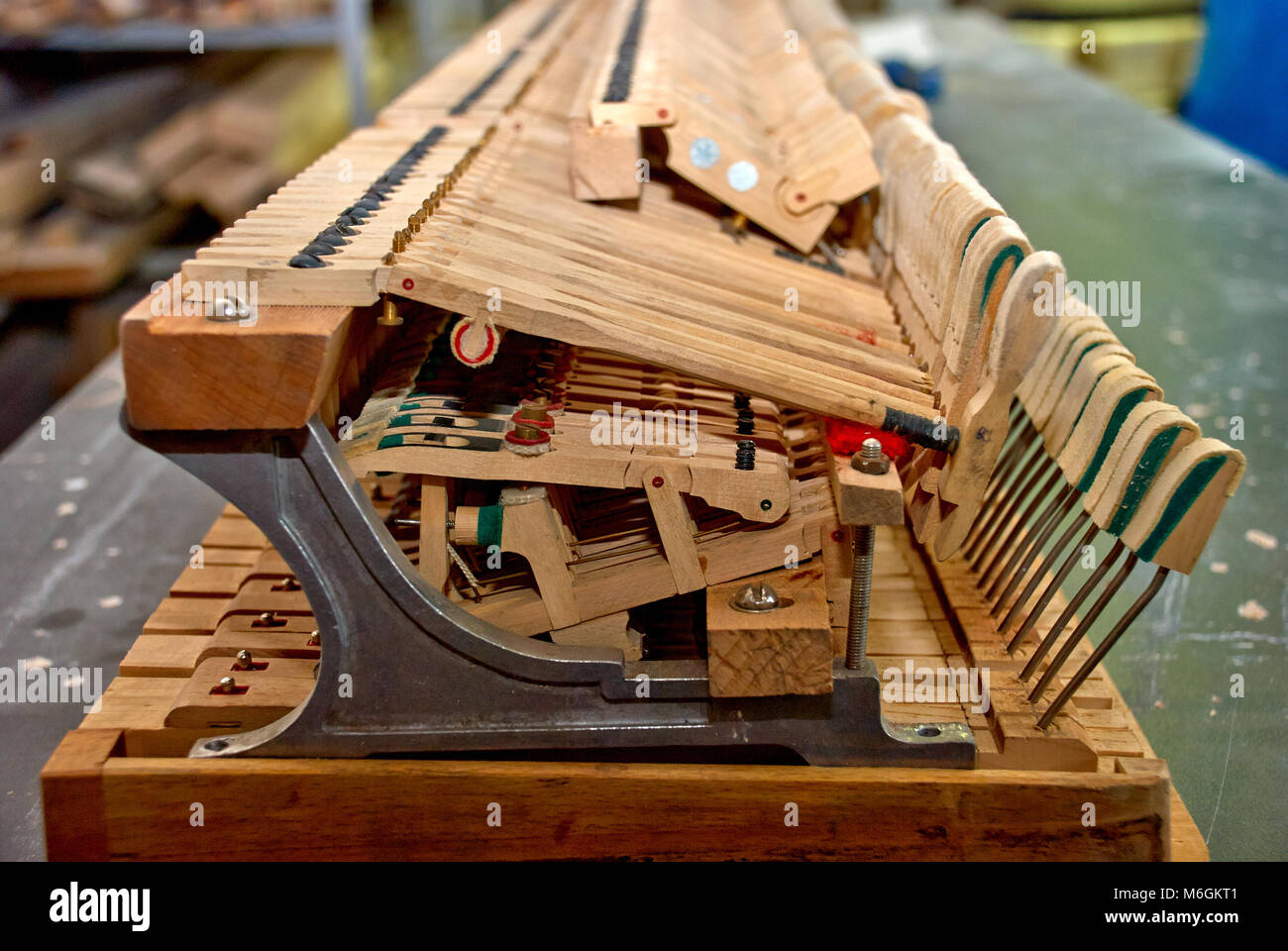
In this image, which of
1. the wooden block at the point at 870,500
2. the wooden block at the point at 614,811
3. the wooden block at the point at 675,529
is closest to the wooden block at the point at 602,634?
the wooden block at the point at 675,529

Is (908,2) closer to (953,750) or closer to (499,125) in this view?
(499,125)

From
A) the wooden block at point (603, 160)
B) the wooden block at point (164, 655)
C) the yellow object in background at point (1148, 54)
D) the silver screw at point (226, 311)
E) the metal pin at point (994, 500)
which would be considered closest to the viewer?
the silver screw at point (226, 311)

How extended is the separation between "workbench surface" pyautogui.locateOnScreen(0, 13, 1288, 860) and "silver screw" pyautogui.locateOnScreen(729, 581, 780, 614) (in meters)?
1.11

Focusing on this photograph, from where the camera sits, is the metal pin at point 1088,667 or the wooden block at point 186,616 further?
the wooden block at point 186,616

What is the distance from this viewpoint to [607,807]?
7.49ft

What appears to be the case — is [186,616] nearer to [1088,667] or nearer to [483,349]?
[483,349]

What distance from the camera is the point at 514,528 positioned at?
2.31m

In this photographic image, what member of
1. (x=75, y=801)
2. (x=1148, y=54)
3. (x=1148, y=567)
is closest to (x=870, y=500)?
(x=75, y=801)

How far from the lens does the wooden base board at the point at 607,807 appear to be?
7.39 feet

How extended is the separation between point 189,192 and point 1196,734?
250 inches

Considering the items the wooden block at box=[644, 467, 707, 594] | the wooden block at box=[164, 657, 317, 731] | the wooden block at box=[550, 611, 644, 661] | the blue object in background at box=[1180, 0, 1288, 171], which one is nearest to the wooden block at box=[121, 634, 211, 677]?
the wooden block at box=[164, 657, 317, 731]

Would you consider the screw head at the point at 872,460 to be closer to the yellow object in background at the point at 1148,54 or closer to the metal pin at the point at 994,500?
the metal pin at the point at 994,500

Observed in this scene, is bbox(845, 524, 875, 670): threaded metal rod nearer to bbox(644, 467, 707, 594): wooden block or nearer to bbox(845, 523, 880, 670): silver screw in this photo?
bbox(845, 523, 880, 670): silver screw

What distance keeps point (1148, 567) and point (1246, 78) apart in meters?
8.00
